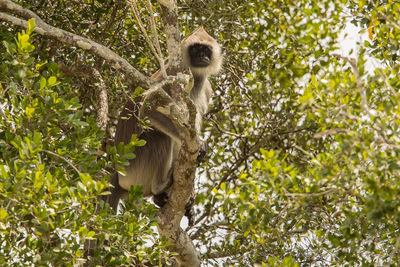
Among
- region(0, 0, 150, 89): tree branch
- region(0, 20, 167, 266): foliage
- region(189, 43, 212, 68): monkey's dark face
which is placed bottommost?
region(0, 20, 167, 266): foliage

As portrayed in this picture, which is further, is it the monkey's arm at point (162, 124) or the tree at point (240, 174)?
the monkey's arm at point (162, 124)

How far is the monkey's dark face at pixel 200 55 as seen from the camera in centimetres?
534

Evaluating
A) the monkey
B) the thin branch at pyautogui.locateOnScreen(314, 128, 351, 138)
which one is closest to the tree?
the thin branch at pyautogui.locateOnScreen(314, 128, 351, 138)

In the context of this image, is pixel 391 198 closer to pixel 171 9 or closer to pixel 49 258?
pixel 49 258

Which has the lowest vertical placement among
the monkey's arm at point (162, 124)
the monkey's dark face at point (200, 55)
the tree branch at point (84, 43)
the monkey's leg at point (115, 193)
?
the monkey's leg at point (115, 193)

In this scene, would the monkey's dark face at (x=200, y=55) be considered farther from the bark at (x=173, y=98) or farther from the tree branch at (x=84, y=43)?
the tree branch at (x=84, y=43)

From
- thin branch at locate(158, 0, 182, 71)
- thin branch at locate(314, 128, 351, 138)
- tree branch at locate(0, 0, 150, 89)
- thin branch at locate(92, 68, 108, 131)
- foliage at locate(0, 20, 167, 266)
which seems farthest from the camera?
thin branch at locate(92, 68, 108, 131)

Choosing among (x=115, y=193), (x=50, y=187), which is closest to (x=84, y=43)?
(x=50, y=187)

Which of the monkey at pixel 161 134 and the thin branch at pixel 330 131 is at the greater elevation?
the monkey at pixel 161 134

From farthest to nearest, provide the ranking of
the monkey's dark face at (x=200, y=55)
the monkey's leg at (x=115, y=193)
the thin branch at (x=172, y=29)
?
the monkey's dark face at (x=200, y=55)
the monkey's leg at (x=115, y=193)
the thin branch at (x=172, y=29)

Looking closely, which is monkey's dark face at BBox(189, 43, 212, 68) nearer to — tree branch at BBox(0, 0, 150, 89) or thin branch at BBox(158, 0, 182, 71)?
thin branch at BBox(158, 0, 182, 71)

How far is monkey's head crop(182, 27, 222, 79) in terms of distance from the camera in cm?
535

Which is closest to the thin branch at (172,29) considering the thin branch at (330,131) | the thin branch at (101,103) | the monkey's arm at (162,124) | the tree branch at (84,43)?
the tree branch at (84,43)

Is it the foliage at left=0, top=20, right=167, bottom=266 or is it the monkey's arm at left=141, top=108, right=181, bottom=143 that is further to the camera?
the monkey's arm at left=141, top=108, right=181, bottom=143
